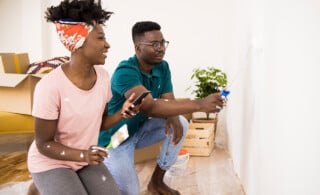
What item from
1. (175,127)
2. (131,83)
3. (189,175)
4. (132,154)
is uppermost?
(131,83)

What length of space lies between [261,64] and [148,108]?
56 centimetres

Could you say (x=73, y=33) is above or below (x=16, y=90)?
above

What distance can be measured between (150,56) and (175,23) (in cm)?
192

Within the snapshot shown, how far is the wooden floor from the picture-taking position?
7.29 feet

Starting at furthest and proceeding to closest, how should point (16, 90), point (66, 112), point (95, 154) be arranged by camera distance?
1. point (16, 90)
2. point (66, 112)
3. point (95, 154)

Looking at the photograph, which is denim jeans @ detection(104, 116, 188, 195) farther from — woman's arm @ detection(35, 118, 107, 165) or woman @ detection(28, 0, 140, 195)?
woman's arm @ detection(35, 118, 107, 165)

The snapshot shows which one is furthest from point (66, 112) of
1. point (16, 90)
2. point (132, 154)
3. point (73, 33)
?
point (16, 90)

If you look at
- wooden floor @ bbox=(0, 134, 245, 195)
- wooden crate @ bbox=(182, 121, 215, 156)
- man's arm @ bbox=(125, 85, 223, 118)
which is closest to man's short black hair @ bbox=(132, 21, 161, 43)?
man's arm @ bbox=(125, 85, 223, 118)

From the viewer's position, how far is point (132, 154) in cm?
195

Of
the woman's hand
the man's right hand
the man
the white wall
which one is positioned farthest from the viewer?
the man

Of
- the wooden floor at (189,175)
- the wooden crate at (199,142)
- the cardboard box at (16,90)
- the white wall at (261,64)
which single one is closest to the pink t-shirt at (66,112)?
the white wall at (261,64)

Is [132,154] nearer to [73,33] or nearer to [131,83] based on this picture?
[131,83]

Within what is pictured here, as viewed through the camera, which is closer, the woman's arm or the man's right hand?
the woman's arm

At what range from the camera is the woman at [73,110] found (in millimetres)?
1380
